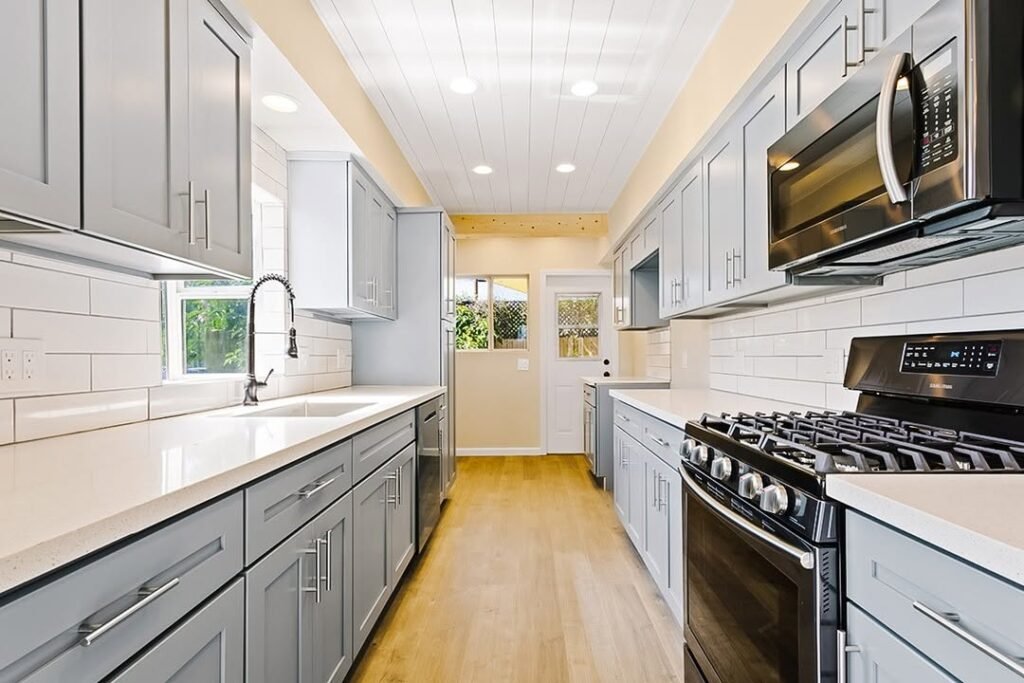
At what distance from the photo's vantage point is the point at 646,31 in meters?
2.61

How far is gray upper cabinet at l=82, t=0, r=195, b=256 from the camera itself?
1.23 m

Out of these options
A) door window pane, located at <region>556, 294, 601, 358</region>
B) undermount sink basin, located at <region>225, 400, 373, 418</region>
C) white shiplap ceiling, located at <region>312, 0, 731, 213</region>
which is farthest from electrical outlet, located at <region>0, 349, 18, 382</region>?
door window pane, located at <region>556, 294, 601, 358</region>

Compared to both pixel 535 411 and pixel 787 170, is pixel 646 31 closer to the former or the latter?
pixel 787 170

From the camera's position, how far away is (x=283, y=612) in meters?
1.41

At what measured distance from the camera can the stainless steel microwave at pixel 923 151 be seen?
1.02m

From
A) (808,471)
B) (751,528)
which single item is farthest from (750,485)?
(808,471)

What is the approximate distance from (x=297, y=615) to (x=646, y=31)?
263 cm

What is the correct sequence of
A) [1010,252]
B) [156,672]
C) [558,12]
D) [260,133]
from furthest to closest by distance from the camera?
[260,133]
[558,12]
[1010,252]
[156,672]

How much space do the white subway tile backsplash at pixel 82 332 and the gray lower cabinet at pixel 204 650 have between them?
881 millimetres

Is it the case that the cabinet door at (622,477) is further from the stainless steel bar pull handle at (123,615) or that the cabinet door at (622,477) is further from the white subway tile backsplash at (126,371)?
the stainless steel bar pull handle at (123,615)

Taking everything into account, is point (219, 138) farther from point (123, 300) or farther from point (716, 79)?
point (716, 79)

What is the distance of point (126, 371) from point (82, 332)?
0.21m

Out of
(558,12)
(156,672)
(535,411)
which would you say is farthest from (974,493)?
(535,411)

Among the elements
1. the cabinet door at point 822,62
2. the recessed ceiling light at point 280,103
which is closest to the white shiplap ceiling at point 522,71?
the recessed ceiling light at point 280,103
